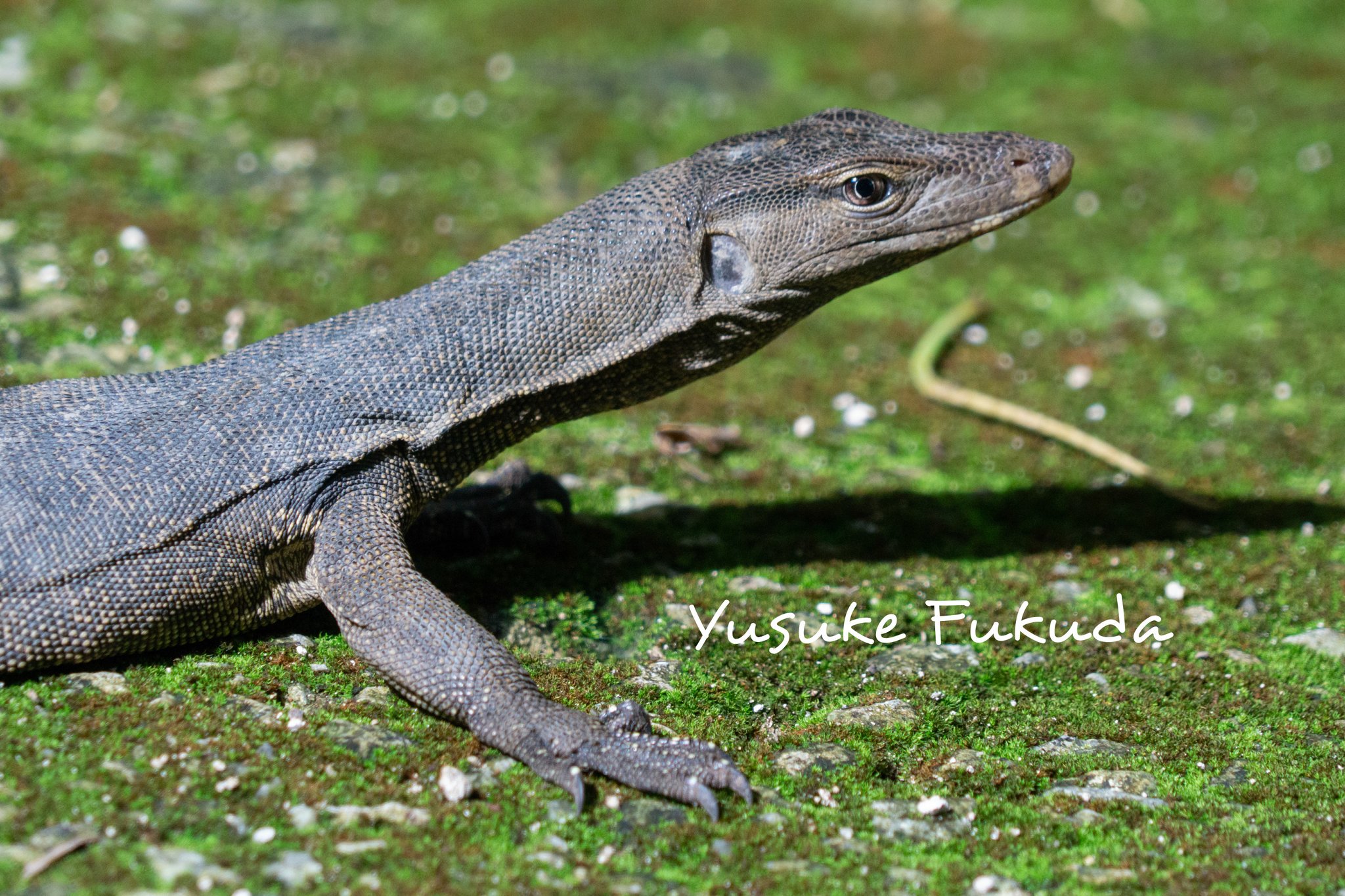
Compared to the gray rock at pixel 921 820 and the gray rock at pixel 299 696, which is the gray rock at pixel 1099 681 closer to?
the gray rock at pixel 921 820

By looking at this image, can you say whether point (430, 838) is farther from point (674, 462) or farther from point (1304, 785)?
point (674, 462)

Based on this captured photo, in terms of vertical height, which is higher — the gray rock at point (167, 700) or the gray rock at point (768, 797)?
the gray rock at point (167, 700)

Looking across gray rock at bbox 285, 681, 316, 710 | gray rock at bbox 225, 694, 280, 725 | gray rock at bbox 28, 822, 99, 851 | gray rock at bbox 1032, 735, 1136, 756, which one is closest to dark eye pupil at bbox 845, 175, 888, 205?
gray rock at bbox 1032, 735, 1136, 756

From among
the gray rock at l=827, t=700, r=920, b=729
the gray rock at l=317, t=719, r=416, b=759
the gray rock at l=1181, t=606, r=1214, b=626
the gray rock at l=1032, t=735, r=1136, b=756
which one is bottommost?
the gray rock at l=1181, t=606, r=1214, b=626

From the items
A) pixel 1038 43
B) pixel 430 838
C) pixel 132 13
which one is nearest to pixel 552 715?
pixel 430 838

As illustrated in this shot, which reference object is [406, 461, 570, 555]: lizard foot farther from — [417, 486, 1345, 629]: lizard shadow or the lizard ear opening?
the lizard ear opening

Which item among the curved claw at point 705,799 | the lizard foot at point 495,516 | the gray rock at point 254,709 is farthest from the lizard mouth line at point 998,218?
the gray rock at point 254,709
